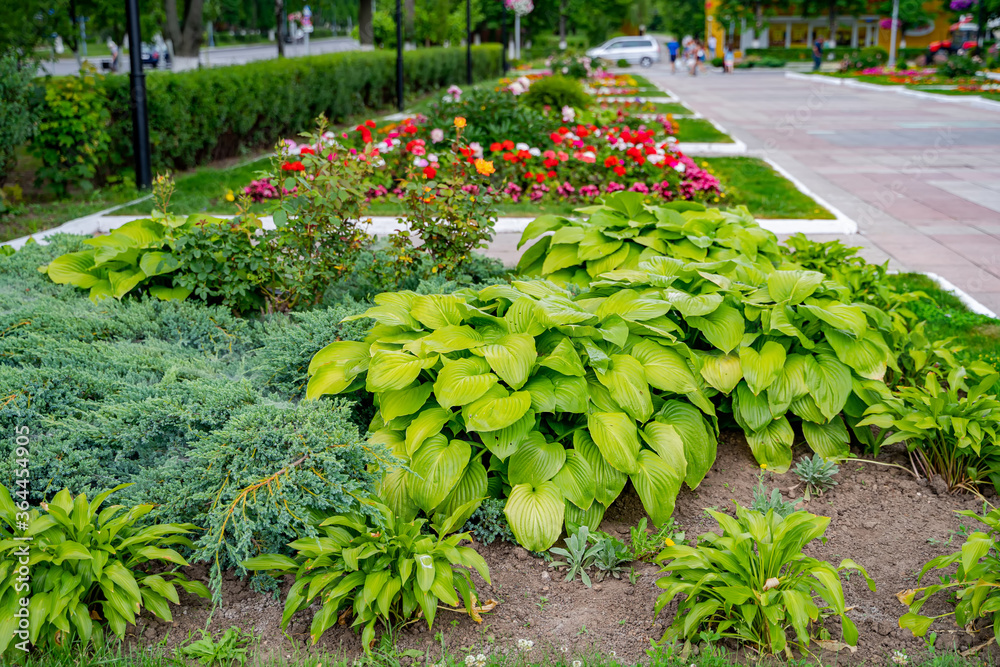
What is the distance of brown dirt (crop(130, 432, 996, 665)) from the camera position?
2.34 metres

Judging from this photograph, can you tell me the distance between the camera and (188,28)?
57.1 feet

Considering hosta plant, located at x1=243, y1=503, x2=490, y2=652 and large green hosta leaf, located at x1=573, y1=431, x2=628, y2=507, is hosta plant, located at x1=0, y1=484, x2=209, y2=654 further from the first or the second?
large green hosta leaf, located at x1=573, y1=431, x2=628, y2=507

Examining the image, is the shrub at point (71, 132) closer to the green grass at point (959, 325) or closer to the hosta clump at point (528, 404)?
the hosta clump at point (528, 404)

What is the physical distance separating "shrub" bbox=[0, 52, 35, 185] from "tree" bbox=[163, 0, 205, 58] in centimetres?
1049

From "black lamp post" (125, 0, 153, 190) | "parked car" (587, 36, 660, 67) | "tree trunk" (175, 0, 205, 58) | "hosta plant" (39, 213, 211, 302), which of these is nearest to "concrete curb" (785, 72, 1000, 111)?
"parked car" (587, 36, 660, 67)

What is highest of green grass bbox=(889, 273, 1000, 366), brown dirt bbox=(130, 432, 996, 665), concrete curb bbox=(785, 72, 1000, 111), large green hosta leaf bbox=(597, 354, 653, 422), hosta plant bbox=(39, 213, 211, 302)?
concrete curb bbox=(785, 72, 1000, 111)

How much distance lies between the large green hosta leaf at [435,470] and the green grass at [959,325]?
283 cm

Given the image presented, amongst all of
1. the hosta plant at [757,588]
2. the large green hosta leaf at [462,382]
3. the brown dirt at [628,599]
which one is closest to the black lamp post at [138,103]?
the large green hosta leaf at [462,382]

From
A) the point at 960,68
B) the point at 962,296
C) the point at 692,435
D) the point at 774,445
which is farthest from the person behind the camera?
the point at 960,68

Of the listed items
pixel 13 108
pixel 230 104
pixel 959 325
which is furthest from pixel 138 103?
pixel 959 325

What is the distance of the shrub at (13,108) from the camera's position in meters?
7.37

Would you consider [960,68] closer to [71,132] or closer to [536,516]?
[71,132]

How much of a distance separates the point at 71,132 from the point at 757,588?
810 centimetres

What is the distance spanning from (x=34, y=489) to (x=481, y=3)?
53.0m
